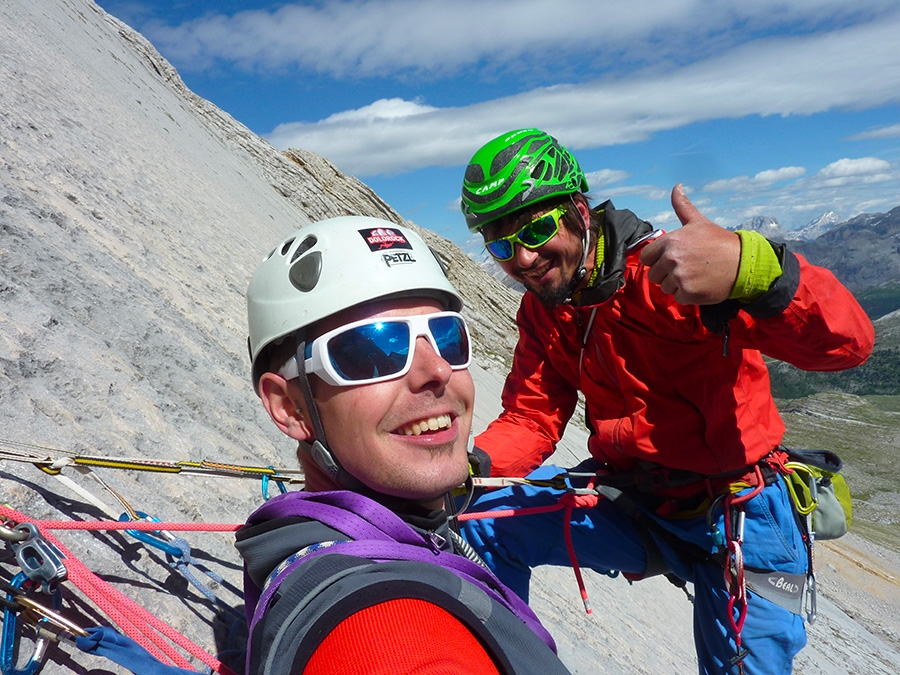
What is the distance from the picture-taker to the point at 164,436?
409cm

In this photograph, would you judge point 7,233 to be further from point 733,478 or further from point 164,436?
point 733,478

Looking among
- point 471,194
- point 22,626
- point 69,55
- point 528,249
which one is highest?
point 69,55

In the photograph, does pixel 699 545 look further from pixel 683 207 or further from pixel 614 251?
pixel 683 207

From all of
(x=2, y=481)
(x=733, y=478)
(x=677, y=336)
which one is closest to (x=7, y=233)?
(x=2, y=481)

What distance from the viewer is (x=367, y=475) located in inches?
101

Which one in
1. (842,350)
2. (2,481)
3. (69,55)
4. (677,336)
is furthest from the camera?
(69,55)

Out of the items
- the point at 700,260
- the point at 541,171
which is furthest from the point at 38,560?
the point at 541,171

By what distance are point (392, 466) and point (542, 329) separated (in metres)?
2.40

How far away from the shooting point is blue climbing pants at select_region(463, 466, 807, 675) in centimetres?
382

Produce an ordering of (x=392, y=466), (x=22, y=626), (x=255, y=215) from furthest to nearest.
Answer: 1. (x=255, y=215)
2. (x=392, y=466)
3. (x=22, y=626)

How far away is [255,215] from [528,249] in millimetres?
12391

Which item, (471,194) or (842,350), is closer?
(842,350)

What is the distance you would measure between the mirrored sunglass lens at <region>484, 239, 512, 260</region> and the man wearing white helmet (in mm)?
1327

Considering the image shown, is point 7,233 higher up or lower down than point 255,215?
lower down
